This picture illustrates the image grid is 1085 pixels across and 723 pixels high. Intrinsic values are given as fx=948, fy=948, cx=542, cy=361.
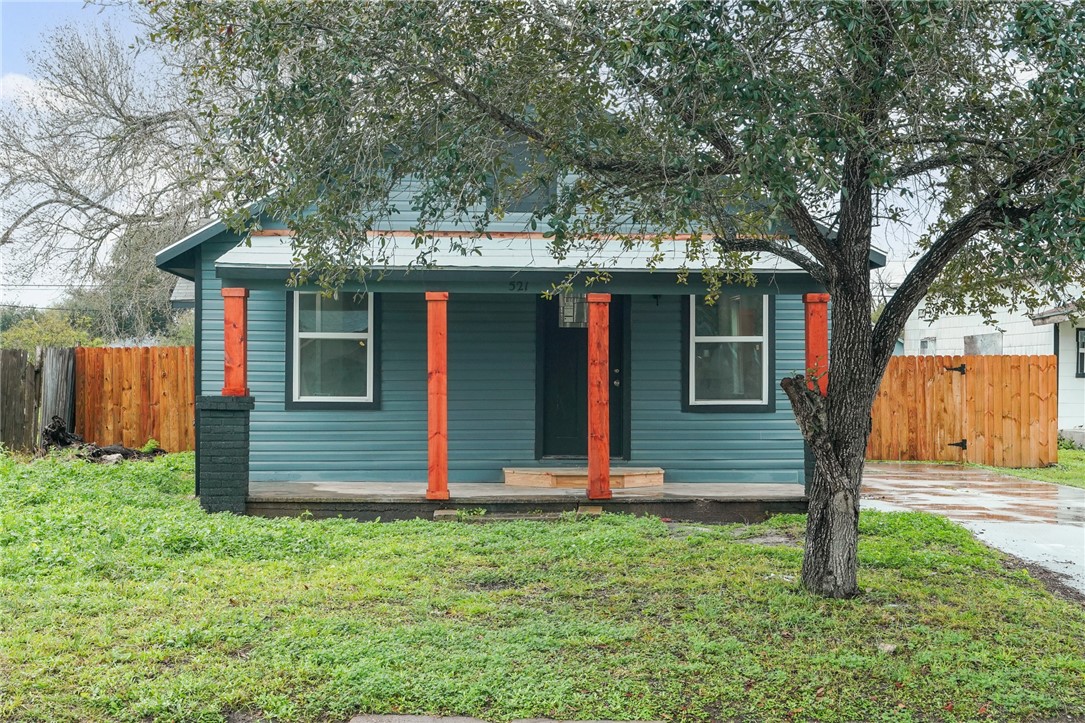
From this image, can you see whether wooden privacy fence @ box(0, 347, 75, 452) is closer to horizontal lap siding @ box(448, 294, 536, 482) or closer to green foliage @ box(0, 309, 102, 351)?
horizontal lap siding @ box(448, 294, 536, 482)

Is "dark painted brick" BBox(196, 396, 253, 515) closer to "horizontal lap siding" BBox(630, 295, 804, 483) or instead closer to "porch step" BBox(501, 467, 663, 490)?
"porch step" BBox(501, 467, 663, 490)

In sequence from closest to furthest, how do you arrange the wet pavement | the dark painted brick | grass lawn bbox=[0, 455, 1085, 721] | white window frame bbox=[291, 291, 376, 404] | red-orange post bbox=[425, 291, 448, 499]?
grass lawn bbox=[0, 455, 1085, 721], the wet pavement, the dark painted brick, red-orange post bbox=[425, 291, 448, 499], white window frame bbox=[291, 291, 376, 404]

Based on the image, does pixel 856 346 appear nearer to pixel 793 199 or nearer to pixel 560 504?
pixel 793 199

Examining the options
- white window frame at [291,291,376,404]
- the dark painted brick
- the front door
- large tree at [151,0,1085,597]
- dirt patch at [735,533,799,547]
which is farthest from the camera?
the front door

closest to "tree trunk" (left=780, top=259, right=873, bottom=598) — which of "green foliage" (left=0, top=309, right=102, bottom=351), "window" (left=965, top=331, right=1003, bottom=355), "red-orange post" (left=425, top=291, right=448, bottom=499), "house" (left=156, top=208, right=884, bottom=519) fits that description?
"red-orange post" (left=425, top=291, right=448, bottom=499)

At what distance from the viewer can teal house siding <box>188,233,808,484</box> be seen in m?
10.6

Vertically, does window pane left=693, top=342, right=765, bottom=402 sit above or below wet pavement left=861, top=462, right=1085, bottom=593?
above

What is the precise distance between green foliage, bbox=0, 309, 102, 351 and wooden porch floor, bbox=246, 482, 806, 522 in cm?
1950

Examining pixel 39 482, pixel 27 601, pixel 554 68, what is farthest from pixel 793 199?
pixel 39 482

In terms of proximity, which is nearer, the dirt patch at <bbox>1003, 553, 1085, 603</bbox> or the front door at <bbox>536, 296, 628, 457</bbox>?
the dirt patch at <bbox>1003, 553, 1085, 603</bbox>

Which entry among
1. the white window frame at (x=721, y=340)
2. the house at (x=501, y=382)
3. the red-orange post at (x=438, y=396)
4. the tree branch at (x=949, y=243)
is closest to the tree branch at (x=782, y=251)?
the tree branch at (x=949, y=243)

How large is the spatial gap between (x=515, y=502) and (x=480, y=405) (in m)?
1.91

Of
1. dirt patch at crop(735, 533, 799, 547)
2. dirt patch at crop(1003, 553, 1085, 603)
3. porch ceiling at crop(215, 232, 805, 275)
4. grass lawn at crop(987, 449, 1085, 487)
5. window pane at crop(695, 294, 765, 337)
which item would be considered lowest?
dirt patch at crop(1003, 553, 1085, 603)

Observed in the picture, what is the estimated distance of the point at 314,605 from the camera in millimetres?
5574
